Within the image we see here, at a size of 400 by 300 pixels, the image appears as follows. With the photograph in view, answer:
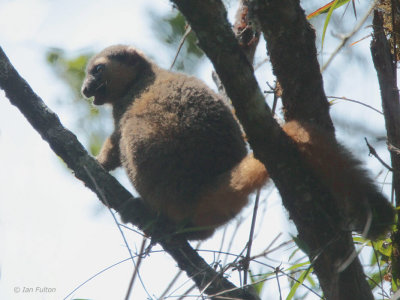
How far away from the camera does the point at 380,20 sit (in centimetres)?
333

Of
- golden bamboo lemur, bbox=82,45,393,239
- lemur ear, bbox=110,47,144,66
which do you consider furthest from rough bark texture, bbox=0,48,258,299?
lemur ear, bbox=110,47,144,66

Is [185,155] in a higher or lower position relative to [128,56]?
lower

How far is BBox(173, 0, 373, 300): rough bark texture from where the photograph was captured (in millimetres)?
2582

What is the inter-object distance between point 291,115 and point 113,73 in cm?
291

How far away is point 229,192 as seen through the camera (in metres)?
3.69

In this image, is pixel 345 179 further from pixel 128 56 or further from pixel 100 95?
pixel 128 56

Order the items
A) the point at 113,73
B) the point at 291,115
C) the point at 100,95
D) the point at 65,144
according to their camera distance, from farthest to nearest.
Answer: the point at 113,73 → the point at 100,95 → the point at 65,144 → the point at 291,115

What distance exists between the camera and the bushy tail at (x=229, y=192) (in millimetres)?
3479

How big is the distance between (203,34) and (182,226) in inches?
71.8

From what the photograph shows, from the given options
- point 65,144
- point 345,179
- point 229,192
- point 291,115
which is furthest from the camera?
point 65,144

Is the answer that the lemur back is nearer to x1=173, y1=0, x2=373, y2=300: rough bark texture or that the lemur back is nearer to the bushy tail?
the bushy tail

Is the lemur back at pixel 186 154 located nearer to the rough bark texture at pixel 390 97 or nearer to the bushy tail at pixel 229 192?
the bushy tail at pixel 229 192

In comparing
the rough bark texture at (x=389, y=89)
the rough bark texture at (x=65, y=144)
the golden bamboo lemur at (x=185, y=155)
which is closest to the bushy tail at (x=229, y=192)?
the golden bamboo lemur at (x=185, y=155)

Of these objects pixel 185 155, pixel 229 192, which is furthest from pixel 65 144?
pixel 229 192
